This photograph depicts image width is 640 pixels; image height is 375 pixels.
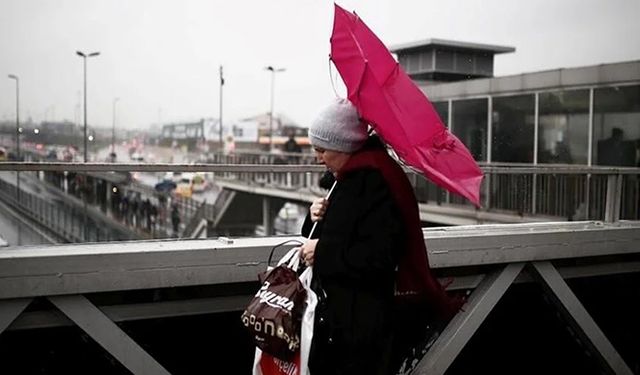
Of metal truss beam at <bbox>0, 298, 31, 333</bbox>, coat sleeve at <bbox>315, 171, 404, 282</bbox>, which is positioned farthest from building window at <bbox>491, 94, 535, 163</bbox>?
metal truss beam at <bbox>0, 298, 31, 333</bbox>

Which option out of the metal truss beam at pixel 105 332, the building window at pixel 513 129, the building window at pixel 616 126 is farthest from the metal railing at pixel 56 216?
the building window at pixel 513 129

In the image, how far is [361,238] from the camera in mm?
2320

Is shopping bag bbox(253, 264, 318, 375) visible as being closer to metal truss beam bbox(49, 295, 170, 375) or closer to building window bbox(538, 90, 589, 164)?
metal truss beam bbox(49, 295, 170, 375)

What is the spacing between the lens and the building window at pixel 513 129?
1819 cm

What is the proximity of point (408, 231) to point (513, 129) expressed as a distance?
1731 centimetres

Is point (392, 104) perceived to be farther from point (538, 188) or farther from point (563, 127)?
point (563, 127)

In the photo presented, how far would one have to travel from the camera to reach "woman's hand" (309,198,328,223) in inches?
97.3

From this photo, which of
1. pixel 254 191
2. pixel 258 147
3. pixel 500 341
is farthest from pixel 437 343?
pixel 258 147

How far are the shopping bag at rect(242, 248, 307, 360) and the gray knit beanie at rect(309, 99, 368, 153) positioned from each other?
47cm

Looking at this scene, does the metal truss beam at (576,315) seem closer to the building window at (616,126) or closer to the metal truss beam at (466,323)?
the metal truss beam at (466,323)

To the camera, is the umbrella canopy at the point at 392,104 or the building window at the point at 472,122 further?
Answer: the building window at the point at 472,122

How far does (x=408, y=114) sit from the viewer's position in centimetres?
239

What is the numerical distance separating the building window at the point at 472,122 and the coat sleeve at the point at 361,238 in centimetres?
1739

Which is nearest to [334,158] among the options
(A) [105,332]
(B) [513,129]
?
(A) [105,332]
